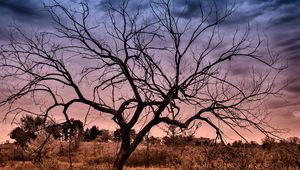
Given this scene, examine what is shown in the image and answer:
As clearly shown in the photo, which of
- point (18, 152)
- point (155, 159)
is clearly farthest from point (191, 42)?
point (18, 152)

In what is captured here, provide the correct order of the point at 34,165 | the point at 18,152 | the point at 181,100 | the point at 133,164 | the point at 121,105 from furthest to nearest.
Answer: the point at 18,152, the point at 133,164, the point at 34,165, the point at 121,105, the point at 181,100

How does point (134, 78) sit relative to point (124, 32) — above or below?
below

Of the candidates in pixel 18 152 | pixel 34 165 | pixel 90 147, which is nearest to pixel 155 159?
pixel 34 165

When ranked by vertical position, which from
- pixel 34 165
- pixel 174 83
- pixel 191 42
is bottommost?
pixel 34 165

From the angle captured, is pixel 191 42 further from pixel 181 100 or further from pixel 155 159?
pixel 155 159

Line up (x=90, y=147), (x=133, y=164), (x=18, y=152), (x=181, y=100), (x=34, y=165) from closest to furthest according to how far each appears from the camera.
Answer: (x=181, y=100) < (x=34, y=165) < (x=133, y=164) < (x=18, y=152) < (x=90, y=147)

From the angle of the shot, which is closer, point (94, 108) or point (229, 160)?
point (94, 108)

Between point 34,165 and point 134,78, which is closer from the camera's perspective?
point 134,78

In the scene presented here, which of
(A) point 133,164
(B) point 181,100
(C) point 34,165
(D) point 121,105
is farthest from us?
(A) point 133,164

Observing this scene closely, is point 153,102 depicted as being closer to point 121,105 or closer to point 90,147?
point 121,105

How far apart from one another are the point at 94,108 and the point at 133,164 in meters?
12.5

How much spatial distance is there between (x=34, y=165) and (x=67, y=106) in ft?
37.2

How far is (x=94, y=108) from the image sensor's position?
10039mm

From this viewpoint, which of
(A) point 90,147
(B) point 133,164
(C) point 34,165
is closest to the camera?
(C) point 34,165
